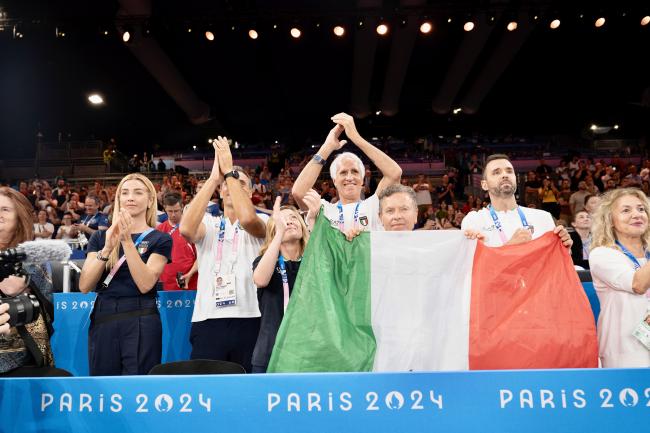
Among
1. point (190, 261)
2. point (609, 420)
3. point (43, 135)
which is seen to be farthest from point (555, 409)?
point (43, 135)

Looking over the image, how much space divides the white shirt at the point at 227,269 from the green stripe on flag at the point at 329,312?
1008mm

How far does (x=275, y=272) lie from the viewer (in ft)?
10.6

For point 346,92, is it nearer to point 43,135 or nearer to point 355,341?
point 43,135

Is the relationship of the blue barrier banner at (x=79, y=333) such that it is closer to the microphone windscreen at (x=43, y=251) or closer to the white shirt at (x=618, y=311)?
the microphone windscreen at (x=43, y=251)

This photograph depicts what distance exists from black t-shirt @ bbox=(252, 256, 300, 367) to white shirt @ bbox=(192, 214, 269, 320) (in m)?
0.15

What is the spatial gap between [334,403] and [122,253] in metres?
1.84

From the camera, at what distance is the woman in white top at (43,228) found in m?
8.27

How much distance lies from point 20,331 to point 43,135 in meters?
22.1

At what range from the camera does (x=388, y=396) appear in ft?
6.23

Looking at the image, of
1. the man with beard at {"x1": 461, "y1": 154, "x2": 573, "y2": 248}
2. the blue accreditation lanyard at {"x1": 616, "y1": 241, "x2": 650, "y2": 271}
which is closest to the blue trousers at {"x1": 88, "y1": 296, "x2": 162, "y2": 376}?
the man with beard at {"x1": 461, "y1": 154, "x2": 573, "y2": 248}

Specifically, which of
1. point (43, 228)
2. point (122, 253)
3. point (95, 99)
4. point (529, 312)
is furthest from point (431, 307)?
point (95, 99)

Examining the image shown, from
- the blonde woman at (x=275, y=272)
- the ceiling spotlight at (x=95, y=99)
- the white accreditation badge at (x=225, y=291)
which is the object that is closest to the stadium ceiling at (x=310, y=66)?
the ceiling spotlight at (x=95, y=99)

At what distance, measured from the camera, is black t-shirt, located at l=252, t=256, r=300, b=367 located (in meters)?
2.94

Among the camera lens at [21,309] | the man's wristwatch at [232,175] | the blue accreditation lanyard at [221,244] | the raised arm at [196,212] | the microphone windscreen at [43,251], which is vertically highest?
the man's wristwatch at [232,175]
